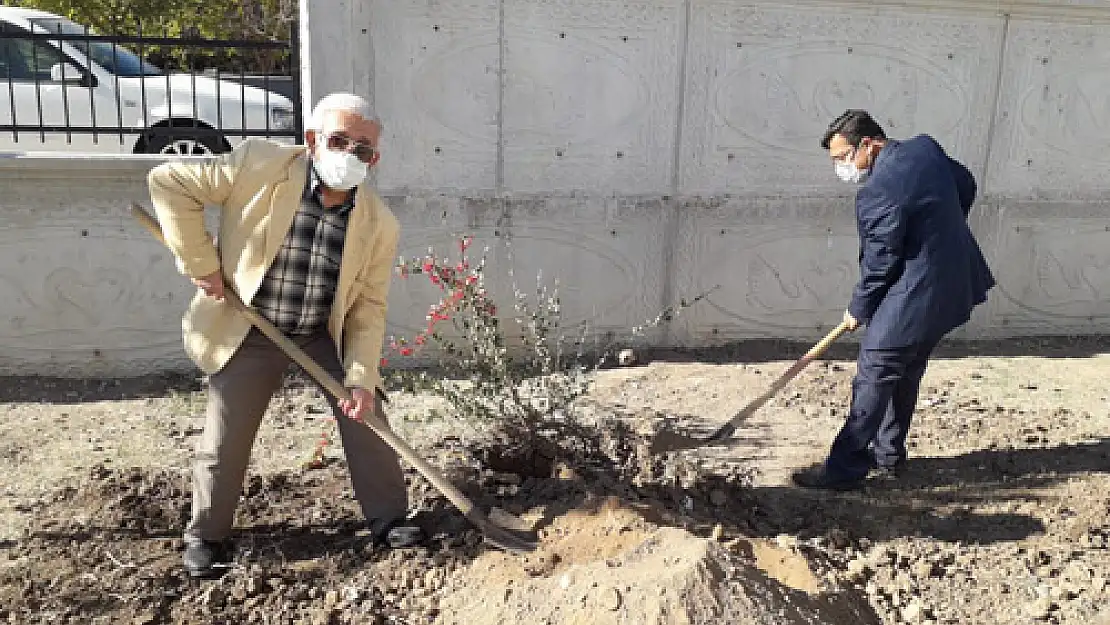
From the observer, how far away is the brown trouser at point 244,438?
3.12 m

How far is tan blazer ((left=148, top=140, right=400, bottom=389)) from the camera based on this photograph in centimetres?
293

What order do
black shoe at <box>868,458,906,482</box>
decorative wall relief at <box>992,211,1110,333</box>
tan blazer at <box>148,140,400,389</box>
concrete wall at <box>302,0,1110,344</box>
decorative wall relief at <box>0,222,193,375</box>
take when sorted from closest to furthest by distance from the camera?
tan blazer at <box>148,140,400,389</box>
black shoe at <box>868,458,906,482</box>
decorative wall relief at <box>0,222,193,375</box>
concrete wall at <box>302,0,1110,344</box>
decorative wall relief at <box>992,211,1110,333</box>

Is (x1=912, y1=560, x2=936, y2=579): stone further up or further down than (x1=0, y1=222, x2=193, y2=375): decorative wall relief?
further down

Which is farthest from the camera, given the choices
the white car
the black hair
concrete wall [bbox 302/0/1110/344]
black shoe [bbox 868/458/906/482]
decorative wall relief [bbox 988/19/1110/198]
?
the white car

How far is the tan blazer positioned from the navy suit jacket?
2051 millimetres

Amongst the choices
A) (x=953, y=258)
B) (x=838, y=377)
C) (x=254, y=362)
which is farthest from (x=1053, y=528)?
(x=254, y=362)

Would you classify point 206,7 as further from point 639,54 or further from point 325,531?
point 325,531

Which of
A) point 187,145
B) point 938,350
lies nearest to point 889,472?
point 938,350

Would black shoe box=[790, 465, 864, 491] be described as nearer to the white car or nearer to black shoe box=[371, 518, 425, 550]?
black shoe box=[371, 518, 425, 550]

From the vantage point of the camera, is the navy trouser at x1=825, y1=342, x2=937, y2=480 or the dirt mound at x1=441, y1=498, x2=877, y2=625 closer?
the dirt mound at x1=441, y1=498, x2=877, y2=625

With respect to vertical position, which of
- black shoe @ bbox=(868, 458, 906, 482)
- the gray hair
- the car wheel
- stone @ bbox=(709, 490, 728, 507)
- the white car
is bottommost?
black shoe @ bbox=(868, 458, 906, 482)

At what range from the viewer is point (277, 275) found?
10.1 ft

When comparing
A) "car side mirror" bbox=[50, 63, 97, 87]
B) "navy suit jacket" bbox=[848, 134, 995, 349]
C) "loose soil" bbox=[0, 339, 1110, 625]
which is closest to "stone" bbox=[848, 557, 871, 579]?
"loose soil" bbox=[0, 339, 1110, 625]

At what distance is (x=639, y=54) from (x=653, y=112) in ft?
1.17
